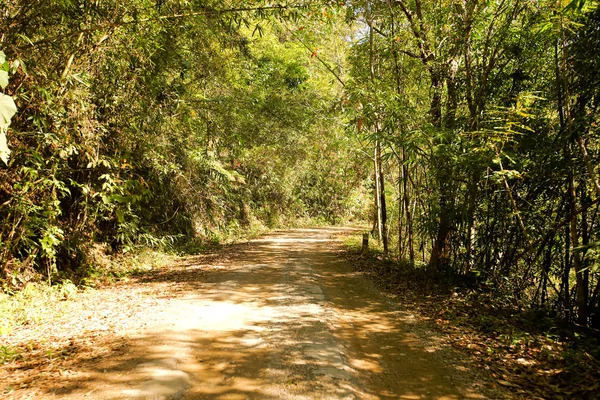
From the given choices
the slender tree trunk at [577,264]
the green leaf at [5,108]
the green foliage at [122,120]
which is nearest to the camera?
the green leaf at [5,108]

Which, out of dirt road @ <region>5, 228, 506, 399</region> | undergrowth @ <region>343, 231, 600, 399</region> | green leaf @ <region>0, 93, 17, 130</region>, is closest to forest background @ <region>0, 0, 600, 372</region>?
green leaf @ <region>0, 93, 17, 130</region>

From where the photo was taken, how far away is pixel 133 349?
4.63 meters

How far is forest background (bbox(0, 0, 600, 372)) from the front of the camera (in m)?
5.45

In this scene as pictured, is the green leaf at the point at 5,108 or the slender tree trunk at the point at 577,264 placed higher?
the green leaf at the point at 5,108

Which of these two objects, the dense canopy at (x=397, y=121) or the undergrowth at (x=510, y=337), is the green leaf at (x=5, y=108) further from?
the undergrowth at (x=510, y=337)

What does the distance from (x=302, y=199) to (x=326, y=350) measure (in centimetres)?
2556

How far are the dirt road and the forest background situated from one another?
2.05 metres

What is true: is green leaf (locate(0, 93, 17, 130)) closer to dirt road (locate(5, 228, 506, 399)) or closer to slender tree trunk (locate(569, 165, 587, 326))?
dirt road (locate(5, 228, 506, 399))

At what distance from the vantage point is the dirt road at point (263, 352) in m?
3.76

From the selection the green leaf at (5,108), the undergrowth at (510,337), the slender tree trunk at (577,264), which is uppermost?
the green leaf at (5,108)

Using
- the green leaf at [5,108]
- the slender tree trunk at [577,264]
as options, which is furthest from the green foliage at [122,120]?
the slender tree trunk at [577,264]

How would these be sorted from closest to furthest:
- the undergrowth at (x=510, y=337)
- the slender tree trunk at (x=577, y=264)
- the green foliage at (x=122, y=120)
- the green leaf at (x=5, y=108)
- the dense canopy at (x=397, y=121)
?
the green leaf at (x=5, y=108)
the undergrowth at (x=510, y=337)
the slender tree trunk at (x=577, y=264)
the dense canopy at (x=397, y=121)
the green foliage at (x=122, y=120)

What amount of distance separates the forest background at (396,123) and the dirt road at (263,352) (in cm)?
205

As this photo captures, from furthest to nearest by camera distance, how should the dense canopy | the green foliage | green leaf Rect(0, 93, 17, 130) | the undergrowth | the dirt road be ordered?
1. the green foliage
2. the dense canopy
3. the undergrowth
4. the dirt road
5. green leaf Rect(0, 93, 17, 130)
